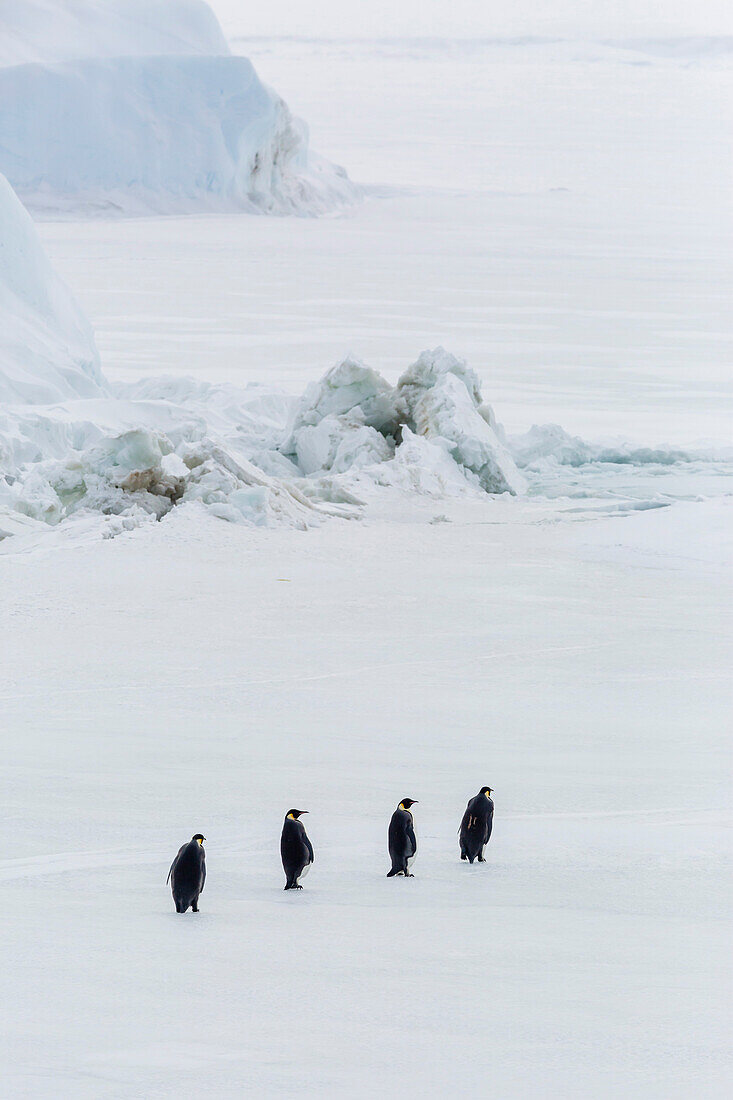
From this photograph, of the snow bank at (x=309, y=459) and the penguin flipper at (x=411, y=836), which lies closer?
the penguin flipper at (x=411, y=836)

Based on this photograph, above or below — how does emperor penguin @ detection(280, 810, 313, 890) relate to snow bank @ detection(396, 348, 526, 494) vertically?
below

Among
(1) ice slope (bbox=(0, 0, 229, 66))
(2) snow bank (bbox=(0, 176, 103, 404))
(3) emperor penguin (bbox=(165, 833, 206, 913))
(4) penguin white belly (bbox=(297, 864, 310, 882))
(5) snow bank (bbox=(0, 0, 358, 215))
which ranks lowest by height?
(4) penguin white belly (bbox=(297, 864, 310, 882))

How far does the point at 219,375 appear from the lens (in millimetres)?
14547

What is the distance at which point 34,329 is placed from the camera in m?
11.4

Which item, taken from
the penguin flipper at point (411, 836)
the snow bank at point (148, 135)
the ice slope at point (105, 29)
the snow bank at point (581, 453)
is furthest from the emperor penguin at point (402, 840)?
the ice slope at point (105, 29)

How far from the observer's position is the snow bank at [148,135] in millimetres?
23141

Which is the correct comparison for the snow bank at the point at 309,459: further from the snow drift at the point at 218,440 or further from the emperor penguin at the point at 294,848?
the emperor penguin at the point at 294,848

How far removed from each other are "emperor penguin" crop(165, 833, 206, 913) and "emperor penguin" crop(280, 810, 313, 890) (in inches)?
9.1

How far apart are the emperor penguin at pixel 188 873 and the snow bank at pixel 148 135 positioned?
825 inches

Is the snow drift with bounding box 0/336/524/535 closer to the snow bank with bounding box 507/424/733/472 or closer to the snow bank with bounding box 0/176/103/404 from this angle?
the snow bank with bounding box 0/176/103/404

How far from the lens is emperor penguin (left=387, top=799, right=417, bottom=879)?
11.7 feet

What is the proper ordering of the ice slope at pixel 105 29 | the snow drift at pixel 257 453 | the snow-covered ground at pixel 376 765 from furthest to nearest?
the ice slope at pixel 105 29
the snow drift at pixel 257 453
the snow-covered ground at pixel 376 765

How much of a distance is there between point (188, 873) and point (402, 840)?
57 centimetres

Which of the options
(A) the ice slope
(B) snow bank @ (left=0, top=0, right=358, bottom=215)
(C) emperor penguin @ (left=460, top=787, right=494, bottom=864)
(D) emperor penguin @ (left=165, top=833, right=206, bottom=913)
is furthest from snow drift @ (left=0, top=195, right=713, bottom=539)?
(A) the ice slope
